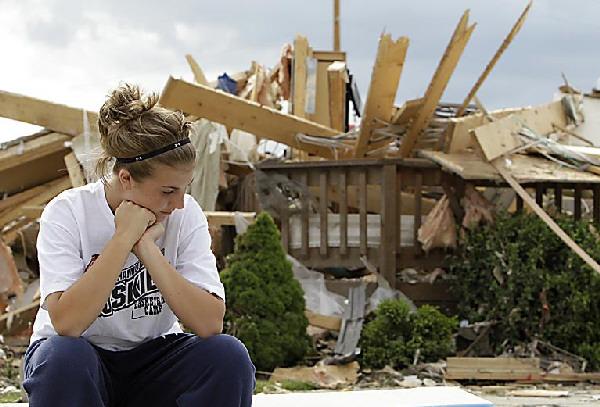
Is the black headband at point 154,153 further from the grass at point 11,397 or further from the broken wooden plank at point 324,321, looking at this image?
the broken wooden plank at point 324,321

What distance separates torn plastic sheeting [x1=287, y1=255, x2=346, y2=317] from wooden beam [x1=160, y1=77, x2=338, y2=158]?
1.53 metres

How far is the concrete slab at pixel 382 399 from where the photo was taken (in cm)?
411

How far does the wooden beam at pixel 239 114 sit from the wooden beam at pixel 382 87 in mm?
763

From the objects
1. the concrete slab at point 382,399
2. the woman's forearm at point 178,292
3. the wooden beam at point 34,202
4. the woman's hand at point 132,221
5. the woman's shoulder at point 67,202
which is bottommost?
the concrete slab at point 382,399

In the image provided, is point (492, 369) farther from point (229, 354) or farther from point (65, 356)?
point (65, 356)

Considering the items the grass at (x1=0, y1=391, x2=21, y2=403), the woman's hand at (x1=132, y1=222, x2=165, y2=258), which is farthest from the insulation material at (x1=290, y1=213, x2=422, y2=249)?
the woman's hand at (x1=132, y1=222, x2=165, y2=258)

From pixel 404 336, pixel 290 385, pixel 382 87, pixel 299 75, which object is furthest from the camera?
pixel 299 75

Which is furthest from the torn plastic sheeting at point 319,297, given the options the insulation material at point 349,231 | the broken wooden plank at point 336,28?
the broken wooden plank at point 336,28

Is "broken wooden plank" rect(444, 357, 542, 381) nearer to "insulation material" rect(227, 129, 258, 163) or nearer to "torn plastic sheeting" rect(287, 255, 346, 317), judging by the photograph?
"torn plastic sheeting" rect(287, 255, 346, 317)

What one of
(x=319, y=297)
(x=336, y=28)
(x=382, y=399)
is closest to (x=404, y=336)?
(x=319, y=297)

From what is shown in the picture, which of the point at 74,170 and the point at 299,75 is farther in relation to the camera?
the point at 299,75

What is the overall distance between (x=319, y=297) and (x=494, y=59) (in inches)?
108

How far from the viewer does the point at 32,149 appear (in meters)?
11.6

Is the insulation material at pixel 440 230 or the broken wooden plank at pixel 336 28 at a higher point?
the broken wooden plank at pixel 336 28
